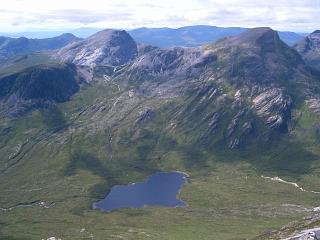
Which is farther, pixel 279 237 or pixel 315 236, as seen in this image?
pixel 279 237
